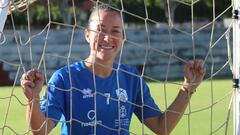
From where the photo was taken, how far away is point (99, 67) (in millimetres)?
3340

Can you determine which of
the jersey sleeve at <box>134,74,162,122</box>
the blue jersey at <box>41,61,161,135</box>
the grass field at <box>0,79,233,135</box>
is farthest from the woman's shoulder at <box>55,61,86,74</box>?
the grass field at <box>0,79,233,135</box>

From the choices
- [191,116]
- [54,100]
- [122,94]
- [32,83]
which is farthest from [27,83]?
[191,116]

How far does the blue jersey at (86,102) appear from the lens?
10.7 feet

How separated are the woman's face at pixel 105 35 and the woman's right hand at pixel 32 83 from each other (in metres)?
0.38

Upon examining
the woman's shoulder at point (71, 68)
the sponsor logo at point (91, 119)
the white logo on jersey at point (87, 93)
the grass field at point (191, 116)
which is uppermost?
the grass field at point (191, 116)

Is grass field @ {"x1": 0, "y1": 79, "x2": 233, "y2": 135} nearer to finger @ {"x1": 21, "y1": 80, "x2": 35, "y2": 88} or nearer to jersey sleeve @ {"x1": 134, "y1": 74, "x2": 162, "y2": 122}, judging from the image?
jersey sleeve @ {"x1": 134, "y1": 74, "x2": 162, "y2": 122}

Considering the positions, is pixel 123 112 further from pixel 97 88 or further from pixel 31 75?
pixel 31 75

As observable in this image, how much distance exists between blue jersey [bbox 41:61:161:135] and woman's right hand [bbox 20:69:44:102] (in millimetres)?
214

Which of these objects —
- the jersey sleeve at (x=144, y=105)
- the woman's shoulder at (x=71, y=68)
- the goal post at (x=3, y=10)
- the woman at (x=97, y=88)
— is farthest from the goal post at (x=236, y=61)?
the goal post at (x=3, y=10)

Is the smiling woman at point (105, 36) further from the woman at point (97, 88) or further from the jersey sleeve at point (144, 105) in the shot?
the jersey sleeve at point (144, 105)

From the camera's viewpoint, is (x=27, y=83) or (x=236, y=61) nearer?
(x=27, y=83)

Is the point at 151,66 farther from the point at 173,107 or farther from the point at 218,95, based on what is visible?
the point at 173,107

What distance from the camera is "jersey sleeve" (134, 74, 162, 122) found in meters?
3.51

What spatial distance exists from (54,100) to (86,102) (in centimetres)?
17
